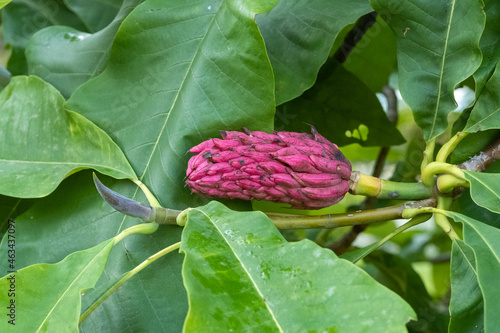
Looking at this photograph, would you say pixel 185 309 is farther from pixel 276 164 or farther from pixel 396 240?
pixel 396 240

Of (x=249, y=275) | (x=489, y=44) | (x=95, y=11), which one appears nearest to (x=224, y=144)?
(x=249, y=275)

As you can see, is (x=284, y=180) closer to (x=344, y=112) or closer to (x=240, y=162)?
(x=240, y=162)

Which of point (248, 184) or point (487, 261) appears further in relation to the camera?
point (248, 184)

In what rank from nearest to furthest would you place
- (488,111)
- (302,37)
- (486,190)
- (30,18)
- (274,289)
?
(274,289)
(486,190)
(488,111)
(302,37)
(30,18)

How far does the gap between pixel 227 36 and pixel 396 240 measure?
1.17m

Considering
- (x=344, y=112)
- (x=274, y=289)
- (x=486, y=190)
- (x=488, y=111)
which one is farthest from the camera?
(x=344, y=112)

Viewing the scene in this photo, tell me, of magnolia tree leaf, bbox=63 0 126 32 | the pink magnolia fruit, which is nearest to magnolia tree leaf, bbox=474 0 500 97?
the pink magnolia fruit

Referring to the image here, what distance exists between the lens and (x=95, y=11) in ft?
4.40

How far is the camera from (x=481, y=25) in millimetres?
832

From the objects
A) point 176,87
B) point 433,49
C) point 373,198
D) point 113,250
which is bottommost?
point 373,198

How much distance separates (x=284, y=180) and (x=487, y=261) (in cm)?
31

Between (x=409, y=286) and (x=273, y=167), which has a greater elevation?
(x=273, y=167)

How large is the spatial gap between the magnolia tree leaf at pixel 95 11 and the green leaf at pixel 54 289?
0.75 m

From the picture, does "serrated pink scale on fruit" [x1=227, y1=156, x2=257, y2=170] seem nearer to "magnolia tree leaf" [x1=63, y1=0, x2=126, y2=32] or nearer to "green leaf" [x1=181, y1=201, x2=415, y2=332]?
"green leaf" [x1=181, y1=201, x2=415, y2=332]
